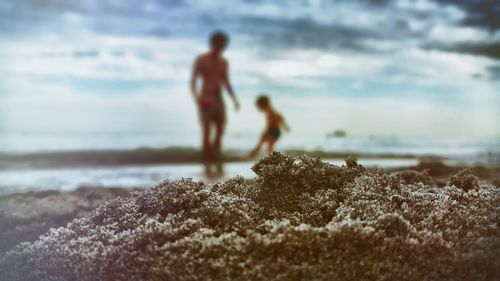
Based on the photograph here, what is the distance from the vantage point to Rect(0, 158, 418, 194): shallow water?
8.27 meters

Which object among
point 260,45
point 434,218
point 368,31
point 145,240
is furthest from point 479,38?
point 145,240

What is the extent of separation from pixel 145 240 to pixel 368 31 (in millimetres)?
2750

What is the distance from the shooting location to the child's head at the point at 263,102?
536 cm

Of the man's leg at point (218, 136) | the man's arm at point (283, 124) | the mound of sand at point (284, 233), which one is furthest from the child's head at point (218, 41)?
the mound of sand at point (284, 233)

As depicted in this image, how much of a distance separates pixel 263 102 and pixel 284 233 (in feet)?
6.31

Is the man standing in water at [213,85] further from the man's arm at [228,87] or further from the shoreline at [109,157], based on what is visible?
the shoreline at [109,157]

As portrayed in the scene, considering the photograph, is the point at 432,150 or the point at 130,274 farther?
the point at 432,150

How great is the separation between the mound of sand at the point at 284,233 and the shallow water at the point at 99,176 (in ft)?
9.65

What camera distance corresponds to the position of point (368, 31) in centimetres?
549

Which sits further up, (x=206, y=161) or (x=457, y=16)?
(x=457, y=16)

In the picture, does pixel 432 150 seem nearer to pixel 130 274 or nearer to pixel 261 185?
pixel 261 185

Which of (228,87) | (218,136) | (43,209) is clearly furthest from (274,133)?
(43,209)

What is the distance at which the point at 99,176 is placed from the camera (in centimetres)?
924

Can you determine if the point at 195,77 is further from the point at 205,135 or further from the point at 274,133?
the point at 274,133
